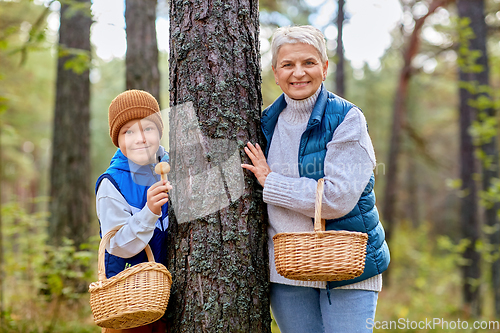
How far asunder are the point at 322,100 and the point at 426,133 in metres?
17.2

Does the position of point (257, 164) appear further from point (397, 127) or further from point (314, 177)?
point (397, 127)

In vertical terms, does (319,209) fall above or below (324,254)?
above

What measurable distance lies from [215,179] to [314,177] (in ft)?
1.75

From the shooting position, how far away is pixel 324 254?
5.89ft

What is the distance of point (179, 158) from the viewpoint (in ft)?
7.14

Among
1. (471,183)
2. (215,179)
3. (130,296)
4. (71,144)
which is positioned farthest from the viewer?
(471,183)

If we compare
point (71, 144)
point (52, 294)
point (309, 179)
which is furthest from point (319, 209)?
point (71, 144)

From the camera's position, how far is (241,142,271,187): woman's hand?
7.00 feet

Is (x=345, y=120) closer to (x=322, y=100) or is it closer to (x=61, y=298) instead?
(x=322, y=100)

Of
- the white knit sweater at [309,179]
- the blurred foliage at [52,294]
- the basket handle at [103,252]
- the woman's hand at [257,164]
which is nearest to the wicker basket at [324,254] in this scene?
the white knit sweater at [309,179]

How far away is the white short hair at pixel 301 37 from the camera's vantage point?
Answer: 2080 mm

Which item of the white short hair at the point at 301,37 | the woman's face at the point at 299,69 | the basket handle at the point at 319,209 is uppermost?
the white short hair at the point at 301,37

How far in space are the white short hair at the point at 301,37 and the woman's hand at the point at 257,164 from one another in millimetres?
563

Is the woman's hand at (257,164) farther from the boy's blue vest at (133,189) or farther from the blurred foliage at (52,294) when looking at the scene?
the blurred foliage at (52,294)
